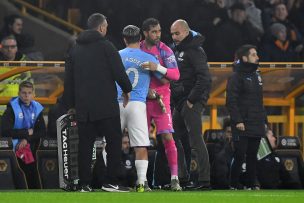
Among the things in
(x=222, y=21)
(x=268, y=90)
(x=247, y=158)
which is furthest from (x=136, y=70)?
(x=222, y=21)

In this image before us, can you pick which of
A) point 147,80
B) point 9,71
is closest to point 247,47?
point 147,80

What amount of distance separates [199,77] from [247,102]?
1.11 m

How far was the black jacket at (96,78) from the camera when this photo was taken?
51.2ft

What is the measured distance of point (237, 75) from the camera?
58.1 ft

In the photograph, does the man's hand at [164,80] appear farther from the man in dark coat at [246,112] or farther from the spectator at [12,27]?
the spectator at [12,27]

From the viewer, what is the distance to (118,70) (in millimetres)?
15523

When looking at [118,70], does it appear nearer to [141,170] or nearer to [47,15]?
[141,170]

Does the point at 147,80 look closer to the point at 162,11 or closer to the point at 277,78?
the point at 277,78

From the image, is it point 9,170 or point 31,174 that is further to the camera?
point 31,174

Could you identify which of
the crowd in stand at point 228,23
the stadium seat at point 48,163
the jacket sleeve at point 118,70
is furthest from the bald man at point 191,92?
the crowd in stand at point 228,23

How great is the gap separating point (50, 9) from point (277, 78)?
7.29 metres

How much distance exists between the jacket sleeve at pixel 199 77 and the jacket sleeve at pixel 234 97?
29.1 inches
